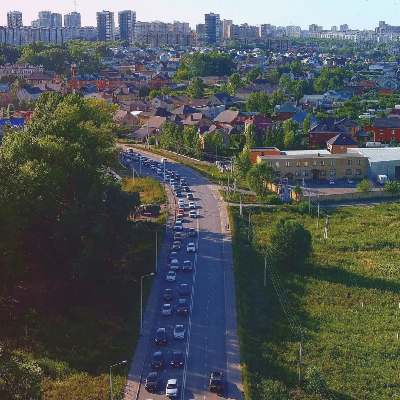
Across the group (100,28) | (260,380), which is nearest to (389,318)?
(260,380)

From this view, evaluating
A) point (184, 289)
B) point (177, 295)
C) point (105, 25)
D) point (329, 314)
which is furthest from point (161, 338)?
point (105, 25)

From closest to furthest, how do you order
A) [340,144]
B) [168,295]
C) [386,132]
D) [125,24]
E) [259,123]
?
[168,295] < [340,144] < [386,132] < [259,123] < [125,24]

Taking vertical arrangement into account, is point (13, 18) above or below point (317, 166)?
above

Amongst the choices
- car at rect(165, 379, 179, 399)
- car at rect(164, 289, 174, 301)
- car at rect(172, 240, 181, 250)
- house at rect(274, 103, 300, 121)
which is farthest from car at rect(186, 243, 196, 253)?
house at rect(274, 103, 300, 121)

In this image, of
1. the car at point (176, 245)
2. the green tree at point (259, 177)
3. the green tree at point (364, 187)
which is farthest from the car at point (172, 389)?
the green tree at point (364, 187)

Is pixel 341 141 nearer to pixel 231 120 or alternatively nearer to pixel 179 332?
pixel 231 120

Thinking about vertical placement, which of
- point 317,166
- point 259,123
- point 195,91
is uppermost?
point 195,91
